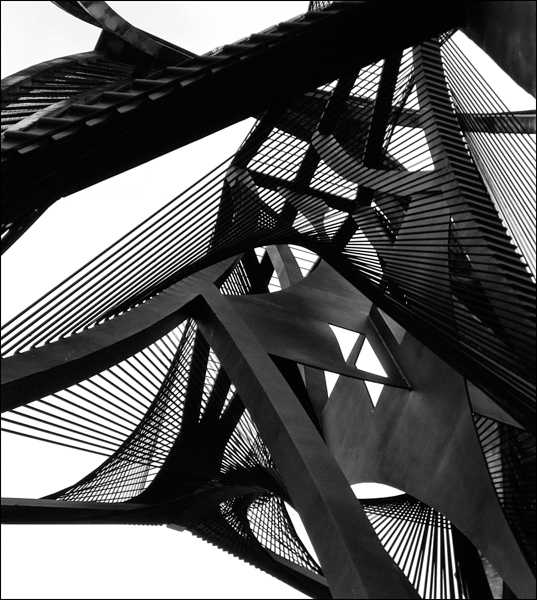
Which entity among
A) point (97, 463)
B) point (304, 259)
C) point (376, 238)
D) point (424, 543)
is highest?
point (97, 463)

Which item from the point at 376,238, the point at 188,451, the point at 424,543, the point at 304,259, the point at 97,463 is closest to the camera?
the point at 376,238

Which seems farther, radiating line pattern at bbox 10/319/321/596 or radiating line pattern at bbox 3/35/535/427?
radiating line pattern at bbox 10/319/321/596

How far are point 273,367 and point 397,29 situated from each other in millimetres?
3016

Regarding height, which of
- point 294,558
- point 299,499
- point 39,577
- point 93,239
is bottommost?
point 299,499

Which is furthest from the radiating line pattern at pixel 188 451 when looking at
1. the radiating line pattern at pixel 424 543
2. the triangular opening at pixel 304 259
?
the triangular opening at pixel 304 259

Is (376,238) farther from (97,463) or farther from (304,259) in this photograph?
(97,463)

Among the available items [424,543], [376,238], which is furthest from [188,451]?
[424,543]

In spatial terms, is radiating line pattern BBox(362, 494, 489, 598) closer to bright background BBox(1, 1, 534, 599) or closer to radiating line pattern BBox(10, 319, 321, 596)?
radiating line pattern BBox(10, 319, 321, 596)

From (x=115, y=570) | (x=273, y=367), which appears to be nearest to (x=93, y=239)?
(x=115, y=570)

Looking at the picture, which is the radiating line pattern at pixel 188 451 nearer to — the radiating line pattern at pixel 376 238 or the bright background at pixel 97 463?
the radiating line pattern at pixel 376 238

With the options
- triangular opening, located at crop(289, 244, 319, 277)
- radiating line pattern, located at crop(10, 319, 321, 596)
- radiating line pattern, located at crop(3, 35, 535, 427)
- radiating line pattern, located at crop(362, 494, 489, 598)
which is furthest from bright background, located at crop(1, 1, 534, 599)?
radiating line pattern, located at crop(362, 494, 489, 598)

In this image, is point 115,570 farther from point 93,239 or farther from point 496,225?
point 496,225

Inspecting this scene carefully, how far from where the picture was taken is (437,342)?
23.9 feet

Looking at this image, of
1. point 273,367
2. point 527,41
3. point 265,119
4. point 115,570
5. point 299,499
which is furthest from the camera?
point 115,570
